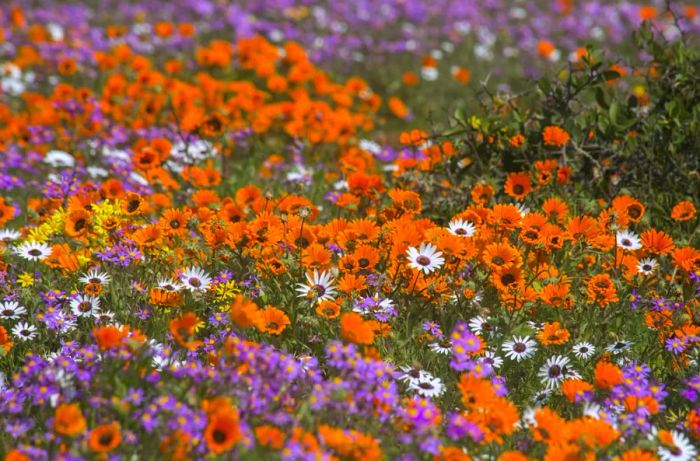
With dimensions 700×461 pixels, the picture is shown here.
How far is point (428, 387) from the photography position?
3.17 m

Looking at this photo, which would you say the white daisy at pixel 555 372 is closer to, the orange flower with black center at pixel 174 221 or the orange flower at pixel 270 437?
the orange flower at pixel 270 437

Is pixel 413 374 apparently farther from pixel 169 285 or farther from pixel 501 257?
pixel 169 285

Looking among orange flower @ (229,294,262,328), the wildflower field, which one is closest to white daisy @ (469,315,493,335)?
the wildflower field

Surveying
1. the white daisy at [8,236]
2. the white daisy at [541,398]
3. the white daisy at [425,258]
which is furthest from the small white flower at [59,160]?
the white daisy at [541,398]

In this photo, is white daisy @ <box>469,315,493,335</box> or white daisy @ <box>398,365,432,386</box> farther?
white daisy @ <box>469,315,493,335</box>

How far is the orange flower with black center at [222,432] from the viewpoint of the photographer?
2.39 meters

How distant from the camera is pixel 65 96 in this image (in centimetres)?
680

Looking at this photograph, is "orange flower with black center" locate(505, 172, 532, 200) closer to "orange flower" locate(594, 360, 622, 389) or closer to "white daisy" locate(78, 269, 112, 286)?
"orange flower" locate(594, 360, 622, 389)

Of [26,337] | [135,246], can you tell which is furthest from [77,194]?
[26,337]

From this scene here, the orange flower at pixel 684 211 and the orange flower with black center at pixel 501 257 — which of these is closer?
the orange flower with black center at pixel 501 257

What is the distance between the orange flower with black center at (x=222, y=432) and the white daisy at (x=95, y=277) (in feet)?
A: 4.80

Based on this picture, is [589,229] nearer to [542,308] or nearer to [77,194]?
[542,308]

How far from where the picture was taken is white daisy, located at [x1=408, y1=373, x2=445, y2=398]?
3119 mm

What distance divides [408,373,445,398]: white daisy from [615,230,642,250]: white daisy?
127cm
